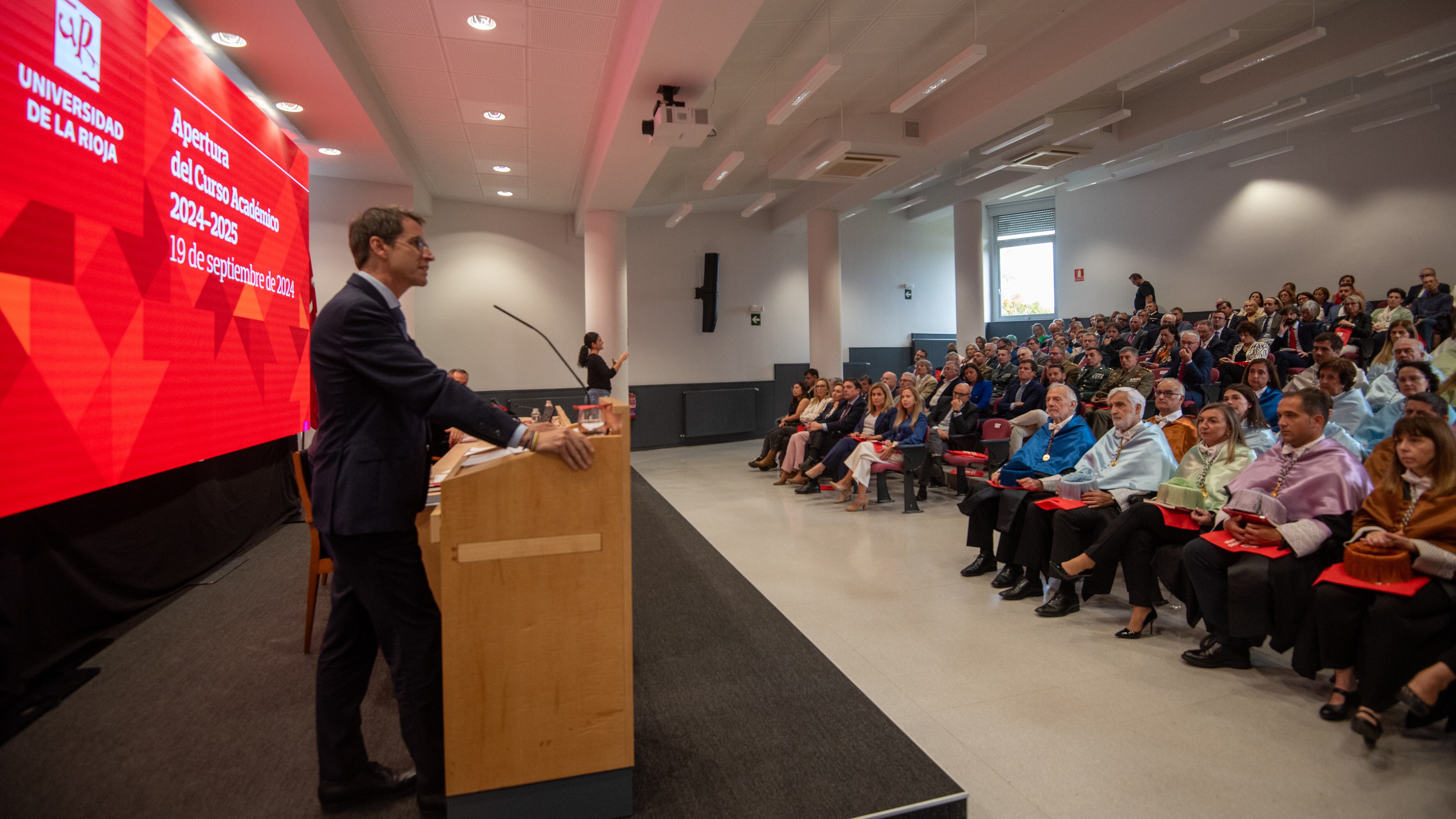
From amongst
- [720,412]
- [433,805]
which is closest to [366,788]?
[433,805]

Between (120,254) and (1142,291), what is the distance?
12.3 meters

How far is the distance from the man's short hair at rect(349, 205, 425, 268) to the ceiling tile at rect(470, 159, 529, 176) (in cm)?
601

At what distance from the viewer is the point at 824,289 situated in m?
9.91

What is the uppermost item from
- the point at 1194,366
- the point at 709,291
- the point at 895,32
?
the point at 895,32

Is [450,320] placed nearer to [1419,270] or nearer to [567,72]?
[567,72]

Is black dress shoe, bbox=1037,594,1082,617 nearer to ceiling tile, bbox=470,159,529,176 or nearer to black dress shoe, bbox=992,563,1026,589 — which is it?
black dress shoe, bbox=992,563,1026,589

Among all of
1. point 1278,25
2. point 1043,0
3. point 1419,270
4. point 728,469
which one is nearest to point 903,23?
point 1043,0

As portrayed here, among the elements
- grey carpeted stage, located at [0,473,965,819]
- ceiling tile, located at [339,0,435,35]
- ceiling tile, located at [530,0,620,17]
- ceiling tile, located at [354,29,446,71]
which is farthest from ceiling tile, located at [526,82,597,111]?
grey carpeted stage, located at [0,473,965,819]

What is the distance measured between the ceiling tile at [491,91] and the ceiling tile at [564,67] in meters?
0.25

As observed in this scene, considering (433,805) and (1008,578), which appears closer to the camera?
(433,805)

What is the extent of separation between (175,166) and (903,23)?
4.98 metres

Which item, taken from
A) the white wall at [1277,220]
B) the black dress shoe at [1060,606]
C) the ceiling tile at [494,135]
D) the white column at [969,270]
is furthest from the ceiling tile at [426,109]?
the white wall at [1277,220]

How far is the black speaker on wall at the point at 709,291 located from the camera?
10578 millimetres

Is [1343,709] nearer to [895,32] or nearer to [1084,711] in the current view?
[1084,711]
